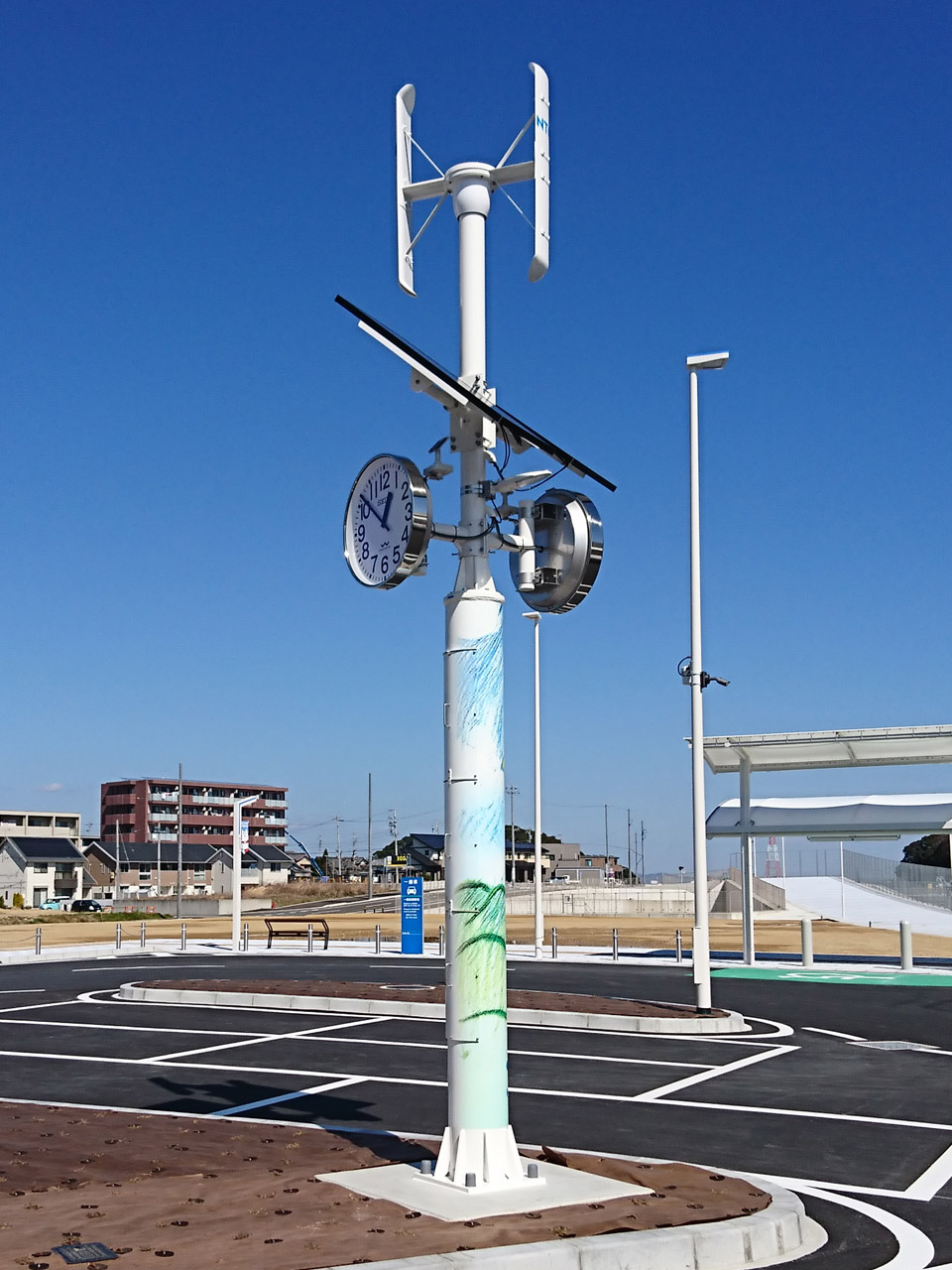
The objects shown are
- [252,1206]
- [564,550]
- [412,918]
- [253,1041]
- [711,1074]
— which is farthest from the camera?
[412,918]

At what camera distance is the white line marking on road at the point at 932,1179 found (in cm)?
864

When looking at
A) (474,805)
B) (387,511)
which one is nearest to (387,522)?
(387,511)

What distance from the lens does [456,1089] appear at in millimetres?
7859

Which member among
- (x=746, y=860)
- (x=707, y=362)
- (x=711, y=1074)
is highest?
(x=707, y=362)

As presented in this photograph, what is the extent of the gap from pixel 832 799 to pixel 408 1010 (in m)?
12.8

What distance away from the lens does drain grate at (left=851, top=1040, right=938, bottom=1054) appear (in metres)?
16.2

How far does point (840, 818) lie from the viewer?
27438mm

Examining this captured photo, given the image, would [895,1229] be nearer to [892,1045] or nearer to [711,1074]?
[711,1074]

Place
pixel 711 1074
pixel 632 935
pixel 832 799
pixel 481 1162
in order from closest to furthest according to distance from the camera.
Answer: pixel 481 1162, pixel 711 1074, pixel 832 799, pixel 632 935

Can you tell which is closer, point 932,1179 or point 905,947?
point 932,1179

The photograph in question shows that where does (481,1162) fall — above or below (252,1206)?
above

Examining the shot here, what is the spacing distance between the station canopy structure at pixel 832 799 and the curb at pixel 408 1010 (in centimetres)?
841

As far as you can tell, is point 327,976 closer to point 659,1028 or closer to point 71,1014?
point 71,1014

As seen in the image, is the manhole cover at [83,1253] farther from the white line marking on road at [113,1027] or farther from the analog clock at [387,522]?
the white line marking on road at [113,1027]
